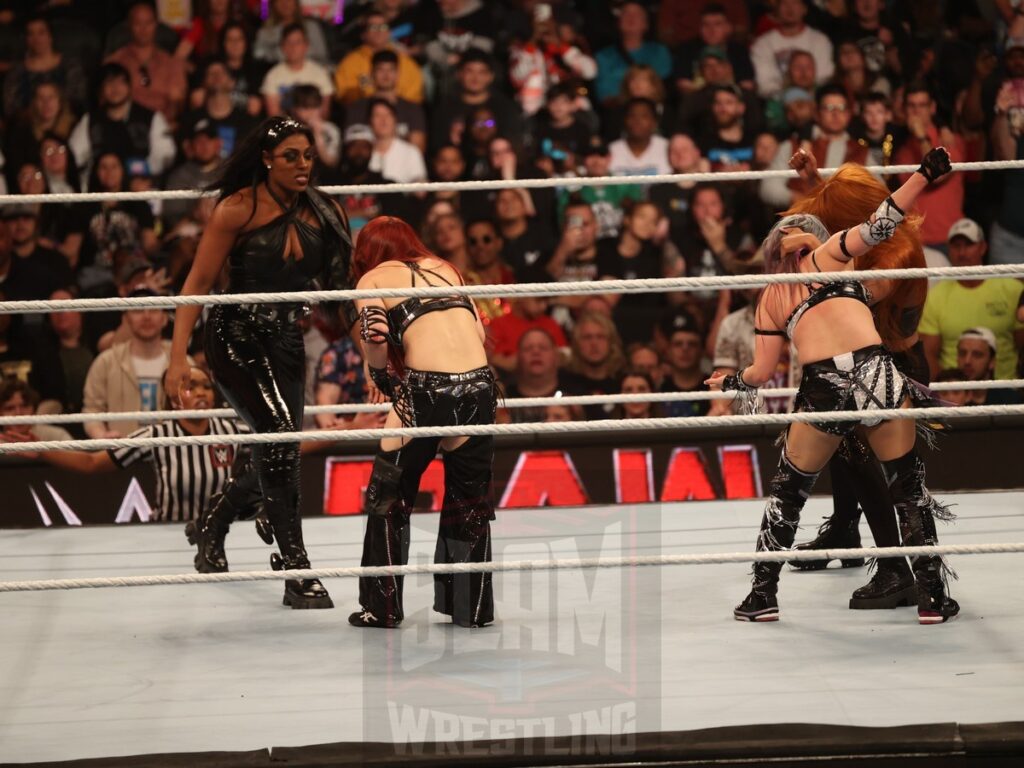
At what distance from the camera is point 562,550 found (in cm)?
400

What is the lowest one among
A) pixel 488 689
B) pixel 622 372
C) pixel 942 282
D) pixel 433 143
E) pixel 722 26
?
pixel 488 689

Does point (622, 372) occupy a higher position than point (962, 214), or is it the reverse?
point (962, 214)

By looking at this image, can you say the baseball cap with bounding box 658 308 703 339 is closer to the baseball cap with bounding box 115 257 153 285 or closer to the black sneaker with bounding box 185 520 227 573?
the baseball cap with bounding box 115 257 153 285

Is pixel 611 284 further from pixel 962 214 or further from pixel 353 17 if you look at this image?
pixel 353 17

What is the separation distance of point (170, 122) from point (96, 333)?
1.23 m

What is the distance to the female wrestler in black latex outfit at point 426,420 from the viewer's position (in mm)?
3402

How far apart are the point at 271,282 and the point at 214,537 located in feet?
2.42

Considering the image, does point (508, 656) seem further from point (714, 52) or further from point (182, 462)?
point (714, 52)

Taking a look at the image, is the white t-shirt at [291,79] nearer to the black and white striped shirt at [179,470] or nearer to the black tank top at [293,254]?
the black and white striped shirt at [179,470]

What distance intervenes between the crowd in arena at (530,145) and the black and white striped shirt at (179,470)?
0.80 meters

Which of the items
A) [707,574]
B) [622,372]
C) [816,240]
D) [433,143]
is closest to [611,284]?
[816,240]

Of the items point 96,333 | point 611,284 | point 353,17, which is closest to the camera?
point 611,284

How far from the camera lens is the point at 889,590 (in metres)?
3.48

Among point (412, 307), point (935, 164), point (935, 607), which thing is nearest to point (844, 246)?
point (935, 164)
